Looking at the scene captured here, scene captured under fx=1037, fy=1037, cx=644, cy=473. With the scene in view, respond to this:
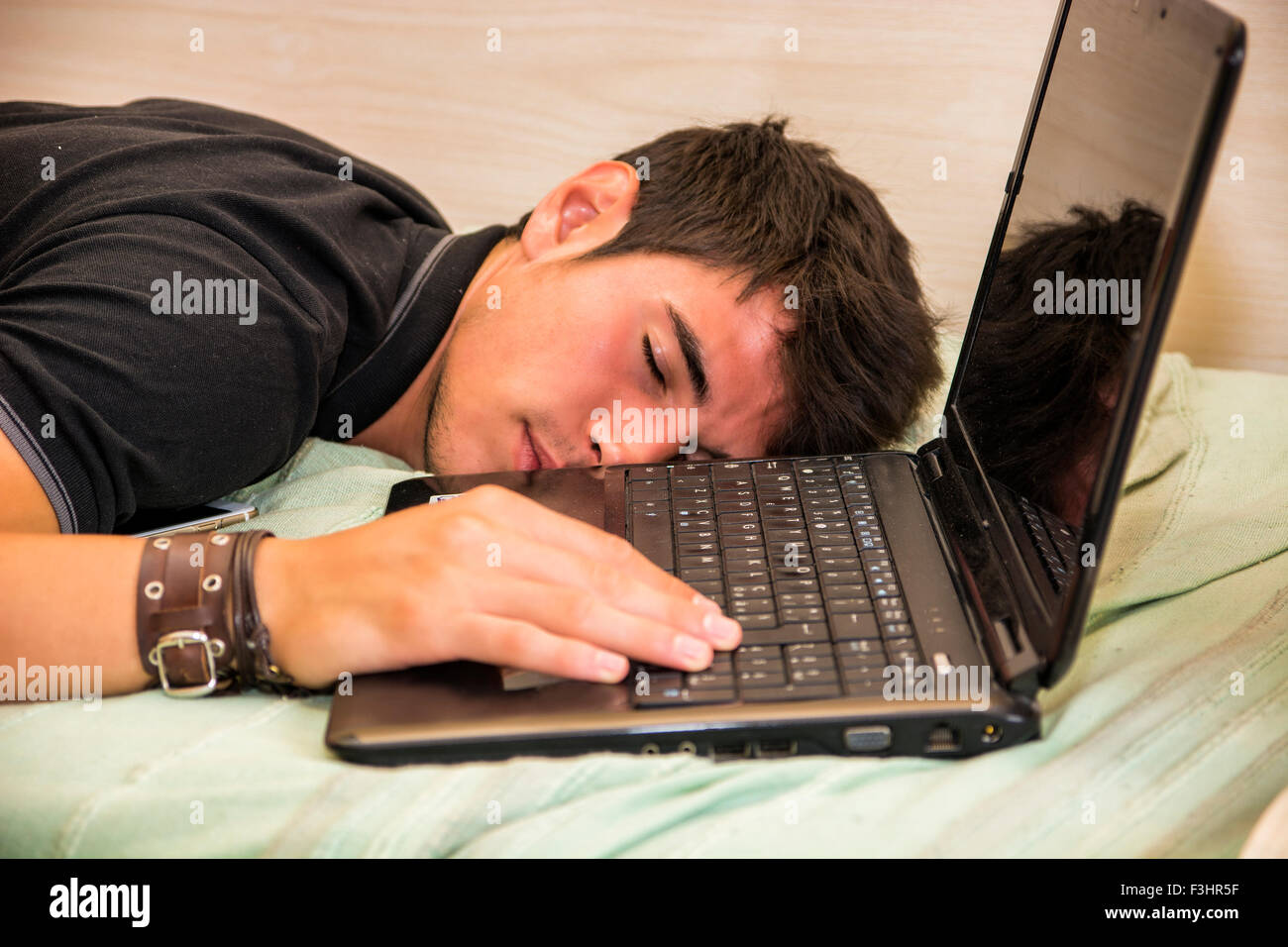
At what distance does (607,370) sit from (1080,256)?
462 millimetres

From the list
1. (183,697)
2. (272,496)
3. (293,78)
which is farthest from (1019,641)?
(293,78)

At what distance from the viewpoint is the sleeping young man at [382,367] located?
0.72 meters

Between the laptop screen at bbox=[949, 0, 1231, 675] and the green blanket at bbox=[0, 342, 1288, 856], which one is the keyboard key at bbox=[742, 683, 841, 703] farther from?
the laptop screen at bbox=[949, 0, 1231, 675]

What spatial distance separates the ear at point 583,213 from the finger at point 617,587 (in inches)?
21.3

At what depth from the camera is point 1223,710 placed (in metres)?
0.70

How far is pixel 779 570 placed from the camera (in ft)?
2.66

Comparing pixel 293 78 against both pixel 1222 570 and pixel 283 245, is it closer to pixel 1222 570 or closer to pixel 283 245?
pixel 283 245

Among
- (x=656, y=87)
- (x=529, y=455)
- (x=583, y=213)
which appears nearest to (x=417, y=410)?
(x=529, y=455)

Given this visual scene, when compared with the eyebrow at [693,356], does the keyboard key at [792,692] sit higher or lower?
lower

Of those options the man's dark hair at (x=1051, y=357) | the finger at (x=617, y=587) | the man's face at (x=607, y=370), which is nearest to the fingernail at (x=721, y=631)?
the finger at (x=617, y=587)

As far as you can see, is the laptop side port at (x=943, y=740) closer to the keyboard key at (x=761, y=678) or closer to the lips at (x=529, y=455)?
the keyboard key at (x=761, y=678)

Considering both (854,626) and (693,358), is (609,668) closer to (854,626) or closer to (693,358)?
(854,626)

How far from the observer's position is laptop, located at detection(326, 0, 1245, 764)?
638 millimetres
